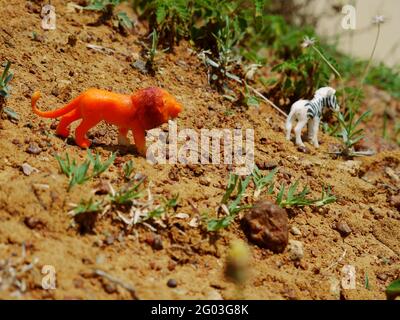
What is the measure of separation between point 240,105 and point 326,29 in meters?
3.22

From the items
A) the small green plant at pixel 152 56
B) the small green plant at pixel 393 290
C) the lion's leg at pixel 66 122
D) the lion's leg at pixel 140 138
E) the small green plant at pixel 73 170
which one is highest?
the small green plant at pixel 152 56

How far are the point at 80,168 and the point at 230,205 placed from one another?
89 cm

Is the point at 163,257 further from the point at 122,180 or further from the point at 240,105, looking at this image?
the point at 240,105

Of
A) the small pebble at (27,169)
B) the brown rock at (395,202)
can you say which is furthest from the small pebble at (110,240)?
the brown rock at (395,202)

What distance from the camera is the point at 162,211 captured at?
3182mm

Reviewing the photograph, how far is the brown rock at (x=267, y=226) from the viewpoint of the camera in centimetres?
330

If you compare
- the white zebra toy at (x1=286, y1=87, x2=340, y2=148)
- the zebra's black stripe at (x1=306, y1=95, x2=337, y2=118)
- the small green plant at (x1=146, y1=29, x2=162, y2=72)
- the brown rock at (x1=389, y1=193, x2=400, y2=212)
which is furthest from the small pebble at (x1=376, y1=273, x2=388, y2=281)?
the small green plant at (x1=146, y1=29, x2=162, y2=72)

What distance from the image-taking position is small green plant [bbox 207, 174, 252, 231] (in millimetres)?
3234

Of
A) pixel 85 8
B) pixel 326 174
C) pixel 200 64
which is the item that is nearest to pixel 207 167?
pixel 326 174

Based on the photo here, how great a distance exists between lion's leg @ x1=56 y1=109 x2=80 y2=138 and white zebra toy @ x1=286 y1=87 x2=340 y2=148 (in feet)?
Result: 5.56

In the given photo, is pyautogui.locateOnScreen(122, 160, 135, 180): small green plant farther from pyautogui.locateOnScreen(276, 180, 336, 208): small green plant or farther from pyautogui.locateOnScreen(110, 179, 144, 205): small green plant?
pyautogui.locateOnScreen(276, 180, 336, 208): small green plant

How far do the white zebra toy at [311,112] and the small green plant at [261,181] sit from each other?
66cm

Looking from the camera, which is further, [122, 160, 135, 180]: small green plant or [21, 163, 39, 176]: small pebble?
[122, 160, 135, 180]: small green plant

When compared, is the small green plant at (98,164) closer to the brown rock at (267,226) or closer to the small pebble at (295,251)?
the brown rock at (267,226)
